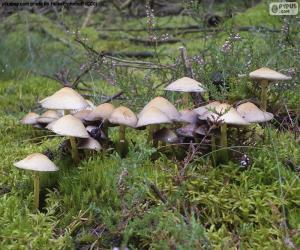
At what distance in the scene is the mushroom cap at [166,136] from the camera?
2221 millimetres

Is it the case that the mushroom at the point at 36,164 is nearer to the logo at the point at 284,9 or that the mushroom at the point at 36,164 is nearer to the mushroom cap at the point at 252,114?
the mushroom cap at the point at 252,114

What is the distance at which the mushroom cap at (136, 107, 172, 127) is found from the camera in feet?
6.75

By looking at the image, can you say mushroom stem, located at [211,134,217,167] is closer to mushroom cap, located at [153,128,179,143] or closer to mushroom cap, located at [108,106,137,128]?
mushroom cap, located at [153,128,179,143]

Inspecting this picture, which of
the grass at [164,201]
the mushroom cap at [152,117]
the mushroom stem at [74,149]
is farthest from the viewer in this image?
the mushroom stem at [74,149]

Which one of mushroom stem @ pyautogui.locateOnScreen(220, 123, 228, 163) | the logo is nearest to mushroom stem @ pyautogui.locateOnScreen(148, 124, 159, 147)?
mushroom stem @ pyautogui.locateOnScreen(220, 123, 228, 163)

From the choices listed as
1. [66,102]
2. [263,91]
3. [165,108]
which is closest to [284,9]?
[263,91]

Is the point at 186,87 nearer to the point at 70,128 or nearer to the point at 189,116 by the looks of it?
the point at 189,116

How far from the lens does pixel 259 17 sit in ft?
21.4

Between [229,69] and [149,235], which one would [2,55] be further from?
[149,235]

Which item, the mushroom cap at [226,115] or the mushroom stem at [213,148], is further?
the mushroom stem at [213,148]

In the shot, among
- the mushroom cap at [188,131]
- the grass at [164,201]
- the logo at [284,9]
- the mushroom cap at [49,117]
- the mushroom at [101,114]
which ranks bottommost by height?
the grass at [164,201]

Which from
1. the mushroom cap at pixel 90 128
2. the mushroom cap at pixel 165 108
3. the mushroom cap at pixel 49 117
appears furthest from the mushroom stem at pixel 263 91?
the mushroom cap at pixel 49 117

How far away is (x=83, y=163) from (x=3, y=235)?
0.52 metres

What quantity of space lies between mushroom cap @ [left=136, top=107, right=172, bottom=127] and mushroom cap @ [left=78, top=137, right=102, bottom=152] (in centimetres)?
24
